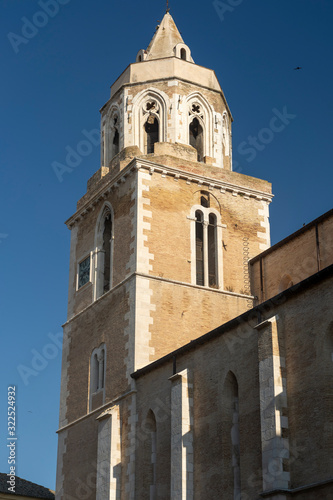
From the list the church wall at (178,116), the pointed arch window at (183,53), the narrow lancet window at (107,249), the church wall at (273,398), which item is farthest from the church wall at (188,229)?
the pointed arch window at (183,53)

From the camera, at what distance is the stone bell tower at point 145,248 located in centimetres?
2808

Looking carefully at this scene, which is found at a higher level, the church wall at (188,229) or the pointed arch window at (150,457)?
the church wall at (188,229)

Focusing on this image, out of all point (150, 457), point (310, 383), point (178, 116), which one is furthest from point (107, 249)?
point (310, 383)

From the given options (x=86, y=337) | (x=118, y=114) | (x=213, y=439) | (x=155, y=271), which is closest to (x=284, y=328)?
(x=213, y=439)

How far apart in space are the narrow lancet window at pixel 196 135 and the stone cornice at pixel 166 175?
1976 millimetres

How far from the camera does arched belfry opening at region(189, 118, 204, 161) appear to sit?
3348 cm

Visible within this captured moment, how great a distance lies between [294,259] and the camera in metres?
29.0

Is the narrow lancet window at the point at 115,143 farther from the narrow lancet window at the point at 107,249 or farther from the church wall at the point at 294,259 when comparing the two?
the church wall at the point at 294,259

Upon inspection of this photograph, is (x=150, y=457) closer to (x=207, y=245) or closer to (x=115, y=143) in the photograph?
(x=207, y=245)

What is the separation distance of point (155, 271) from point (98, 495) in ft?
24.2

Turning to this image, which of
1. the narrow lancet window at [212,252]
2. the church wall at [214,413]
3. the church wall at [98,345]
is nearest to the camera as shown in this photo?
the church wall at [214,413]

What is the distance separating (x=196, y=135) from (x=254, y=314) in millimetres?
13156

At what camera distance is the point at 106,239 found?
106ft

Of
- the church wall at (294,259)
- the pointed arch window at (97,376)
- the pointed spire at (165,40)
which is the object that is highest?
the pointed spire at (165,40)
